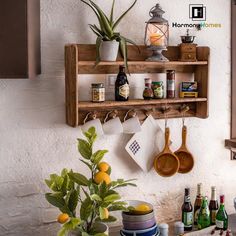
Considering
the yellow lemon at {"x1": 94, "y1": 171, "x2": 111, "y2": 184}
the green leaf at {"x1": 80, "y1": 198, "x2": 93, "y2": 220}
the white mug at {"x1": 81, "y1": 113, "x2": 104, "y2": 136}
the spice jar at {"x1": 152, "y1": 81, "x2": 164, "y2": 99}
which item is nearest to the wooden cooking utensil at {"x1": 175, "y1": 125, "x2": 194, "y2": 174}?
the spice jar at {"x1": 152, "y1": 81, "x2": 164, "y2": 99}

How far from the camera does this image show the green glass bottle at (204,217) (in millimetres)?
2596

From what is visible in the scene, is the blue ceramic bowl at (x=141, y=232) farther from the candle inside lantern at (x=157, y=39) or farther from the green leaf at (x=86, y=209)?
the candle inside lantern at (x=157, y=39)

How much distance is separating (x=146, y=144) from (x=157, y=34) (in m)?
0.61

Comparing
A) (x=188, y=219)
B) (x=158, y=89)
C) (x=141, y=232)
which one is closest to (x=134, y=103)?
(x=158, y=89)

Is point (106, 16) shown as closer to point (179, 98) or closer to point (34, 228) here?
point (179, 98)

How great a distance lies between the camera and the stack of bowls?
7.46 ft

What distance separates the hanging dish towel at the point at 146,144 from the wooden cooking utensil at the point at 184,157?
0.40 ft

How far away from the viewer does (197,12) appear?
8.62 feet

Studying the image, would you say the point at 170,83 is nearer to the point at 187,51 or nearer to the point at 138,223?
the point at 187,51

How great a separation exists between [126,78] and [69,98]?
1.08ft

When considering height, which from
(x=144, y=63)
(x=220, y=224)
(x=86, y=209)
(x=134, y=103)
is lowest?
(x=220, y=224)

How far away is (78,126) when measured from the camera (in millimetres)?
2375

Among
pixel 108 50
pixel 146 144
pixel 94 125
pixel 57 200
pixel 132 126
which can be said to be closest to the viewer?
pixel 57 200

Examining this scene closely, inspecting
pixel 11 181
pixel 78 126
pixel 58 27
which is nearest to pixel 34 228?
pixel 11 181
